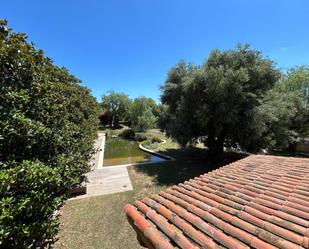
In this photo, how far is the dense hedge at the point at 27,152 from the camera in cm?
262

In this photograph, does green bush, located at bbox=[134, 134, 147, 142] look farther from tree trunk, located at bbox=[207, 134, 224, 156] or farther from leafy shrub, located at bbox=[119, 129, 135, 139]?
tree trunk, located at bbox=[207, 134, 224, 156]

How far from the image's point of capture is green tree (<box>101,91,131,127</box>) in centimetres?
3672

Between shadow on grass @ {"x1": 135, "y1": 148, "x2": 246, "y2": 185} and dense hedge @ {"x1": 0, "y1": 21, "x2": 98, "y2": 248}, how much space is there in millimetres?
5774

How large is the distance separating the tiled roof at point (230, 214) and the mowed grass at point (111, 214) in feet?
9.34

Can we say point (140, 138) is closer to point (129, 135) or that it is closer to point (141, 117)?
point (129, 135)

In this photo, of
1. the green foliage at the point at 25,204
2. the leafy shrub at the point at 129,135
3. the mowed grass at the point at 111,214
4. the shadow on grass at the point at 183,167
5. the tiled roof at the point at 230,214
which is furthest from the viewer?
the leafy shrub at the point at 129,135

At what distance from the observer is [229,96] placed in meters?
9.74

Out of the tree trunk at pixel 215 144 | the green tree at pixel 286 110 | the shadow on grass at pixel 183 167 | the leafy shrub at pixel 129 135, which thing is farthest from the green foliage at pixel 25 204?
the leafy shrub at pixel 129 135

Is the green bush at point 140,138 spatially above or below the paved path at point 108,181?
above

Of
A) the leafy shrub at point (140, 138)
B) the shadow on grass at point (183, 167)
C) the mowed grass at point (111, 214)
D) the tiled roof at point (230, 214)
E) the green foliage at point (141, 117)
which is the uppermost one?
the green foliage at point (141, 117)

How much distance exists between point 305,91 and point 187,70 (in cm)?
1364

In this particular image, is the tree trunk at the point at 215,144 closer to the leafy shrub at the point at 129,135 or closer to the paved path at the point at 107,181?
the paved path at the point at 107,181

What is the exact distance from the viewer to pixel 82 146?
6.42 m

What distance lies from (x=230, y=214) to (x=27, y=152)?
13.1 ft
